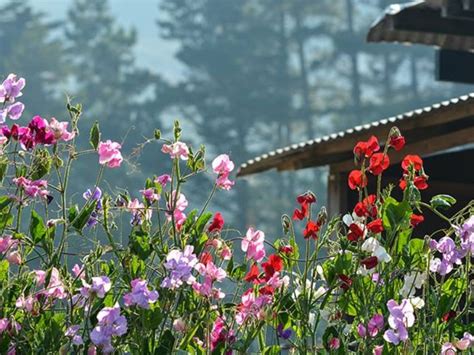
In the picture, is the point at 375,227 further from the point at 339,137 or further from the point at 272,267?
the point at 339,137

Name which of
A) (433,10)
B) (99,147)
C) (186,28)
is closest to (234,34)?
(186,28)

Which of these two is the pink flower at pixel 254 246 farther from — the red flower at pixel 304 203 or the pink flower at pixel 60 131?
the pink flower at pixel 60 131

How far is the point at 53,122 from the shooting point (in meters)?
3.19

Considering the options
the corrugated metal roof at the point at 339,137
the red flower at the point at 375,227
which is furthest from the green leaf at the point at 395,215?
the corrugated metal roof at the point at 339,137

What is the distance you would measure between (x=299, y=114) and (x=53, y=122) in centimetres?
5528

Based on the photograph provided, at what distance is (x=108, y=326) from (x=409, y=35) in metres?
6.06

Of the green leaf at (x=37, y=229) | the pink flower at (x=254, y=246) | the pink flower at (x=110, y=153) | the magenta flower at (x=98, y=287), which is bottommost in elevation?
the pink flower at (x=254, y=246)

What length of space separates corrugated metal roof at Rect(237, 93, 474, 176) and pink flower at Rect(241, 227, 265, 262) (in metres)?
2.71

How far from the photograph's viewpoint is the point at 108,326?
2949mm

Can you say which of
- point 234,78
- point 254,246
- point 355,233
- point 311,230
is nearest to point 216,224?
point 254,246

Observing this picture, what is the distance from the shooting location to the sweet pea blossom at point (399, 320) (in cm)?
294

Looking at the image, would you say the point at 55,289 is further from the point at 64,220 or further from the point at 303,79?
the point at 303,79

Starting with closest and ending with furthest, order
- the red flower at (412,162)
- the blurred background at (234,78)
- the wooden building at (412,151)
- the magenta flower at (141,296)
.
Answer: the magenta flower at (141,296)
the red flower at (412,162)
the wooden building at (412,151)
the blurred background at (234,78)

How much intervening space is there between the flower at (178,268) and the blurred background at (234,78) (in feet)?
150
